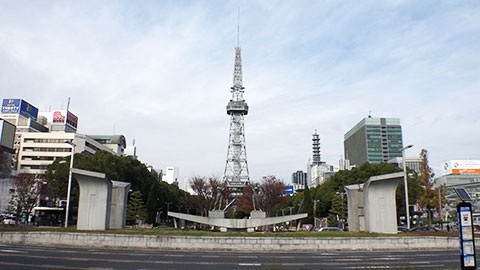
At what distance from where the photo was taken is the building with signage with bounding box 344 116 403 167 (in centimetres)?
16388

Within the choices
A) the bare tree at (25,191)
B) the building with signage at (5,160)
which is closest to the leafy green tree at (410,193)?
the bare tree at (25,191)

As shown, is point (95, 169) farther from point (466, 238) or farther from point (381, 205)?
point (466, 238)

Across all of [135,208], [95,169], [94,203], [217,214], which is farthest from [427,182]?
[95,169]

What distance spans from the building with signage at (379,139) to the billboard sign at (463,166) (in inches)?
2190

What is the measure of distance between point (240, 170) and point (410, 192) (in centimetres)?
6558

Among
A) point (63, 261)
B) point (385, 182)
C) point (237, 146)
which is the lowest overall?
point (63, 261)

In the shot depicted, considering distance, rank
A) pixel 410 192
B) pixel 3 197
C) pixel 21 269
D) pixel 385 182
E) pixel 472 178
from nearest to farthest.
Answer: pixel 21 269 < pixel 385 182 < pixel 410 192 < pixel 3 197 < pixel 472 178

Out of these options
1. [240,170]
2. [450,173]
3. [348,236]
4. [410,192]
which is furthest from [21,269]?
[450,173]

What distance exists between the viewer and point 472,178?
10544cm

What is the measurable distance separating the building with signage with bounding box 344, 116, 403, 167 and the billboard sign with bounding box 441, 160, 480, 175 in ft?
182

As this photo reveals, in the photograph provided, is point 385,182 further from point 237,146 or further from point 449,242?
point 237,146

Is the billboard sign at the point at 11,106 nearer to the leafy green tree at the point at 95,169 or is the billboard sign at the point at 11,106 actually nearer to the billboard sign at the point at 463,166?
the leafy green tree at the point at 95,169

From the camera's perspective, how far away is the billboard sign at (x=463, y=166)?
105 meters

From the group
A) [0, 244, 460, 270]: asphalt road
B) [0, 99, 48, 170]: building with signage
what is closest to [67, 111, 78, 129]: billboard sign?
[0, 99, 48, 170]: building with signage
